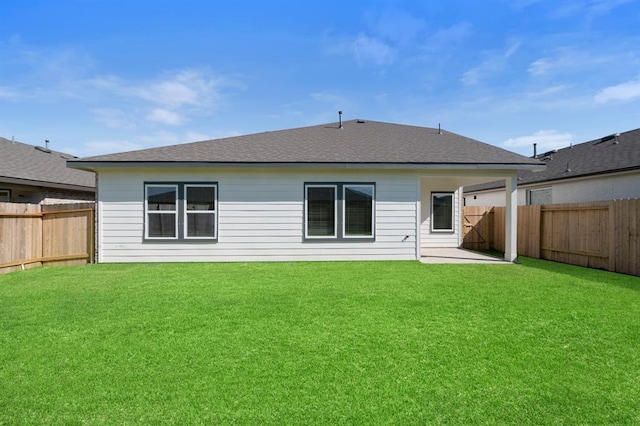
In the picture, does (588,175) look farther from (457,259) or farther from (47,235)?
(47,235)

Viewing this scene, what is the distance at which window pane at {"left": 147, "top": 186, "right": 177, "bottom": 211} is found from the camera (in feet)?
31.4

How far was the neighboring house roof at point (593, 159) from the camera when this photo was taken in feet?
39.4

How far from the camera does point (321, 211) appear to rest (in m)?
9.93

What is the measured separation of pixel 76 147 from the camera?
22.2 m

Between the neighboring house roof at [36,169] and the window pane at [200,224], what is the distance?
645 cm

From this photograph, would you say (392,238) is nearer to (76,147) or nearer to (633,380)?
(633,380)

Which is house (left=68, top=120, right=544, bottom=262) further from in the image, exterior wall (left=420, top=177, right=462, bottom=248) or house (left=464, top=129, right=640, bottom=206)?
house (left=464, top=129, right=640, bottom=206)

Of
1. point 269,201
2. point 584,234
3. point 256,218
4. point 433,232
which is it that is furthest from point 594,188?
point 256,218

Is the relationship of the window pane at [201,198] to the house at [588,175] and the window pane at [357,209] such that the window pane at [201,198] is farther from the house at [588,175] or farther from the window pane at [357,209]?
the house at [588,175]

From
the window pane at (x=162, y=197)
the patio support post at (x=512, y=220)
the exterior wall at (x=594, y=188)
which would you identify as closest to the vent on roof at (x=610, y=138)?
the exterior wall at (x=594, y=188)

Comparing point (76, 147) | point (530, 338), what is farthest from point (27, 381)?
point (76, 147)

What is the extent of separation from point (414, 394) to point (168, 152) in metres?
9.65

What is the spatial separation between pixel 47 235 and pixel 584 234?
15.2 metres

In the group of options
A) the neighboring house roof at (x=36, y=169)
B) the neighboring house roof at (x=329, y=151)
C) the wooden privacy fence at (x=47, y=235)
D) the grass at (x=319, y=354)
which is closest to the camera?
the grass at (x=319, y=354)
